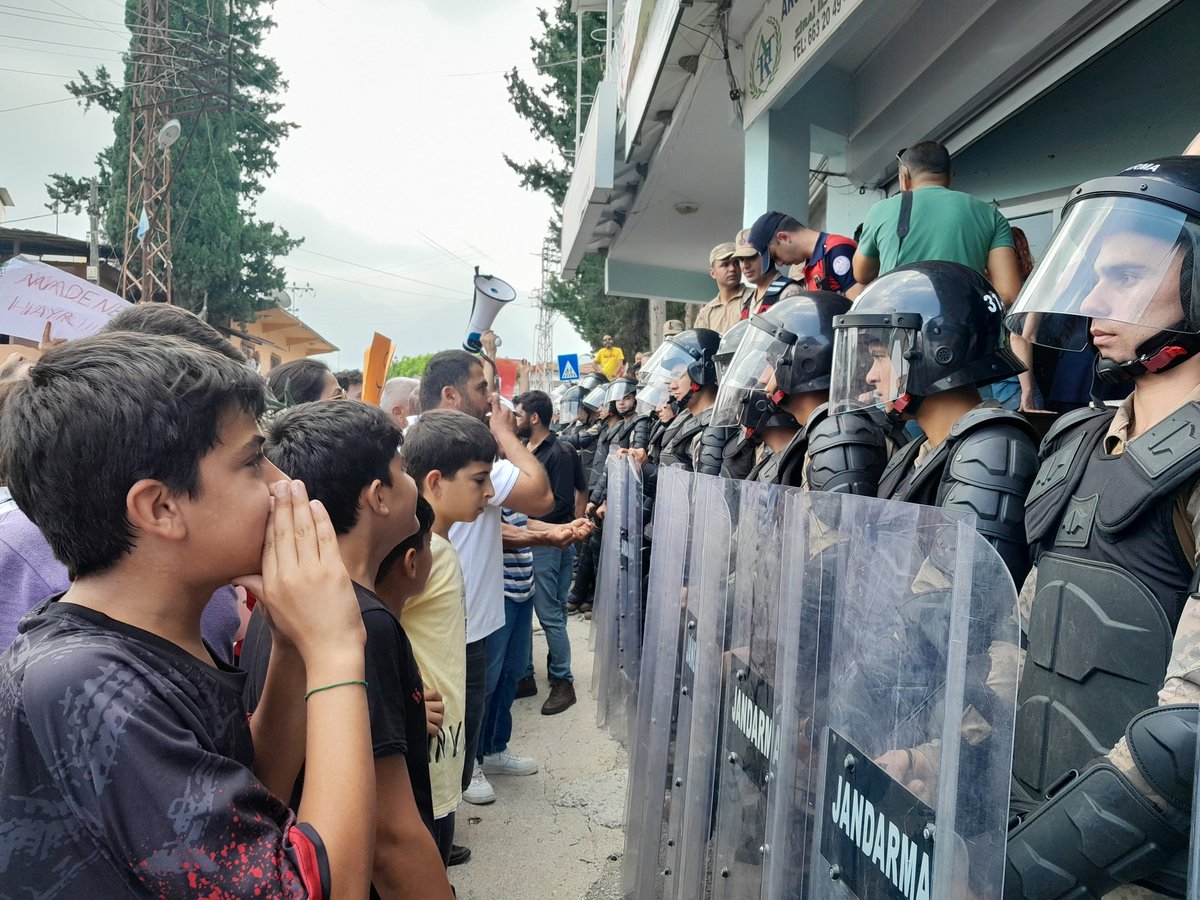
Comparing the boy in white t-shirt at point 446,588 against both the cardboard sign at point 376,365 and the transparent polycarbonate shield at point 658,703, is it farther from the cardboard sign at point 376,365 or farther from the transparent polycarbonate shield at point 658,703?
the cardboard sign at point 376,365

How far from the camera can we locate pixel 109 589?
1052 mm

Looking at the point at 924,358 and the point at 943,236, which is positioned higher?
the point at 943,236

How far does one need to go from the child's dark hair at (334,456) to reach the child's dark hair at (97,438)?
594 mm

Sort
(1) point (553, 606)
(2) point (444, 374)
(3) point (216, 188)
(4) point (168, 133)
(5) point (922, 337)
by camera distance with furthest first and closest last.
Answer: (3) point (216, 188) < (4) point (168, 133) < (1) point (553, 606) < (2) point (444, 374) < (5) point (922, 337)

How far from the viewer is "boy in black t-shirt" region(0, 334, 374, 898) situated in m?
0.89

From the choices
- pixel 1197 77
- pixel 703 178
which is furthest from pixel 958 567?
pixel 703 178

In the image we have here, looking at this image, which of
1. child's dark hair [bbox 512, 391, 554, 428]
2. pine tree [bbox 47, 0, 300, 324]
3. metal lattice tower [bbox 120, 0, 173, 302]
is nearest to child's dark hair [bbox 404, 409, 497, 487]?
child's dark hair [bbox 512, 391, 554, 428]

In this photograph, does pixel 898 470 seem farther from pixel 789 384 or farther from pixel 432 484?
pixel 432 484

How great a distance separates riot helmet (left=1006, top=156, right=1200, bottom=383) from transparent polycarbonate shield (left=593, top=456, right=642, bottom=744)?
2.80 metres

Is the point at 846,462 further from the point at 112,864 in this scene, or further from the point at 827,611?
the point at 112,864

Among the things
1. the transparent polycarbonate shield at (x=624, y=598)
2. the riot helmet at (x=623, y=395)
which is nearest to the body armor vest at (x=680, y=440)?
the transparent polycarbonate shield at (x=624, y=598)

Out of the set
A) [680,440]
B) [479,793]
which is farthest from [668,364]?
[479,793]

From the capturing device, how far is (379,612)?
1516 millimetres

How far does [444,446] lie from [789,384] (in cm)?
139
